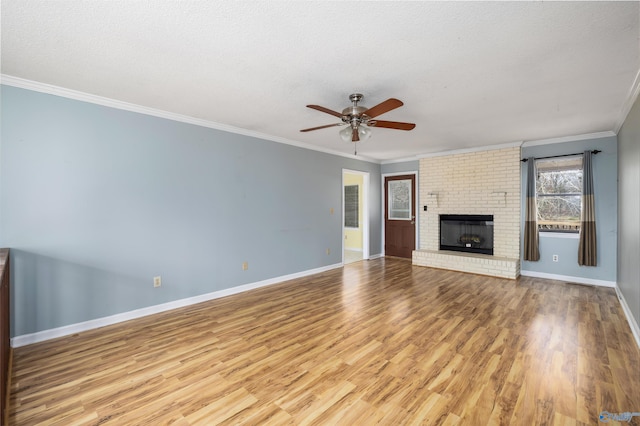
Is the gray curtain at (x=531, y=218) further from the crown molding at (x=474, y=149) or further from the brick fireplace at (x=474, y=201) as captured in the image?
the crown molding at (x=474, y=149)

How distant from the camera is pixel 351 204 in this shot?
8.48 m

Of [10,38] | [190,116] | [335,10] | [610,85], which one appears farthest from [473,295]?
[10,38]

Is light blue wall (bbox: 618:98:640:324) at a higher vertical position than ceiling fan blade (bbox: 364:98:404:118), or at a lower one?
lower

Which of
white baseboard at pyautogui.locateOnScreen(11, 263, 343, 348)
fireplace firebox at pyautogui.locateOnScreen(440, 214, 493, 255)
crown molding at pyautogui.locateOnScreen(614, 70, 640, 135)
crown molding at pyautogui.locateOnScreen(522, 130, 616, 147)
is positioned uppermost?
crown molding at pyautogui.locateOnScreen(522, 130, 616, 147)

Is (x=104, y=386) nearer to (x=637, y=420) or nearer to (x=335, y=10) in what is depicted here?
(x=335, y=10)

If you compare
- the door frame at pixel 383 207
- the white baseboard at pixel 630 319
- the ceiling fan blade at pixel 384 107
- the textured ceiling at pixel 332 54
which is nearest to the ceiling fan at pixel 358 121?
the ceiling fan blade at pixel 384 107

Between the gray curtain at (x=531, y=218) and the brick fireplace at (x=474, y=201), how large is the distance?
0.15m

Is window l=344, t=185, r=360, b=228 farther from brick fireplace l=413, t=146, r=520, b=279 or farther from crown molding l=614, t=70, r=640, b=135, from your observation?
crown molding l=614, t=70, r=640, b=135

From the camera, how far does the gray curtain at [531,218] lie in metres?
5.26

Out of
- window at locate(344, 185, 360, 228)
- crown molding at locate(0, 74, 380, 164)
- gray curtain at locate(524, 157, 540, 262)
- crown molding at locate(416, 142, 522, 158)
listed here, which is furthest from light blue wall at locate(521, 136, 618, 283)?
crown molding at locate(0, 74, 380, 164)

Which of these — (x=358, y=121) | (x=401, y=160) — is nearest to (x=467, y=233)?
(x=401, y=160)

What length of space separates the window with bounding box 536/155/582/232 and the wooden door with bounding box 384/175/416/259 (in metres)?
2.43

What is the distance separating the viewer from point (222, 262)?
167 inches

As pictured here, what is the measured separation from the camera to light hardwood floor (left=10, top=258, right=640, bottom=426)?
1.88 metres
